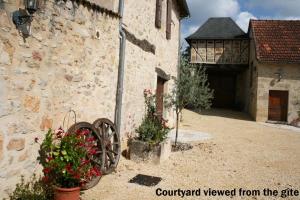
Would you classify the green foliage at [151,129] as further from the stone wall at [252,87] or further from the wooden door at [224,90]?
the wooden door at [224,90]

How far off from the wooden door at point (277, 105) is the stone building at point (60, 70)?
1112cm

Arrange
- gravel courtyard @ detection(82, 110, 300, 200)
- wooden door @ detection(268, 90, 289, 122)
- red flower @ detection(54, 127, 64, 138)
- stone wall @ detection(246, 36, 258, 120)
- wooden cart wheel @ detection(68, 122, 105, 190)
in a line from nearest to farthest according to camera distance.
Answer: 1. red flower @ detection(54, 127, 64, 138)
2. wooden cart wheel @ detection(68, 122, 105, 190)
3. gravel courtyard @ detection(82, 110, 300, 200)
4. wooden door @ detection(268, 90, 289, 122)
5. stone wall @ detection(246, 36, 258, 120)

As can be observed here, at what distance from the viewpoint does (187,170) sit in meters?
5.87

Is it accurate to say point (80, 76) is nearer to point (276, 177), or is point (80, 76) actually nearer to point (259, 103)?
point (276, 177)

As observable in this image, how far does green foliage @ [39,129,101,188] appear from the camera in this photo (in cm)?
375

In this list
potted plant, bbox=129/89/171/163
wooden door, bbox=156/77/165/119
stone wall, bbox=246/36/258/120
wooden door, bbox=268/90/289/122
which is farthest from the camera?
stone wall, bbox=246/36/258/120

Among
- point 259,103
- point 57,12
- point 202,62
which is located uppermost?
point 202,62

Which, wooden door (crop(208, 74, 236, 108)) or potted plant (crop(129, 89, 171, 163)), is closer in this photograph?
potted plant (crop(129, 89, 171, 163))

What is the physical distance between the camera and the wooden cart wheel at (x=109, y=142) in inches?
205

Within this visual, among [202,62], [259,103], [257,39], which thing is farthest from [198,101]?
[202,62]

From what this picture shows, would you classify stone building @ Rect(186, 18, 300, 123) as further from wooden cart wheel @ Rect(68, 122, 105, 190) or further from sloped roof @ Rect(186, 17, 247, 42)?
wooden cart wheel @ Rect(68, 122, 105, 190)

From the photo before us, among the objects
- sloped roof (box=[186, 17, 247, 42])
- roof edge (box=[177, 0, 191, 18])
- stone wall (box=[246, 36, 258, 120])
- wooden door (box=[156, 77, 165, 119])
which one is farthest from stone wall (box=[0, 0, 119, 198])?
sloped roof (box=[186, 17, 247, 42])

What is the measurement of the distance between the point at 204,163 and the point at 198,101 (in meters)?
2.46

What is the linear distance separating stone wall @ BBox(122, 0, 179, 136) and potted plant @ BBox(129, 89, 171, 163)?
31 cm
